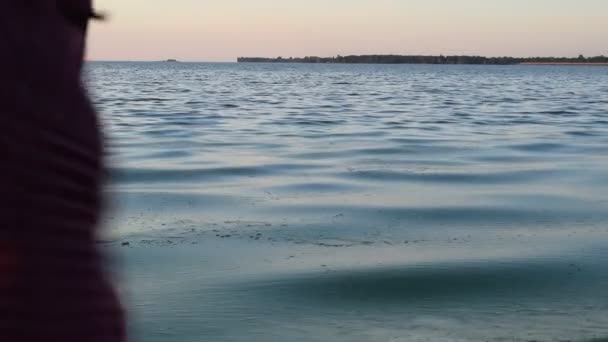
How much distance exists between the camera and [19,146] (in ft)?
1.94

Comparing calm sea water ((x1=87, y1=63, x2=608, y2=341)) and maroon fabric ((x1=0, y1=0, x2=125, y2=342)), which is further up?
maroon fabric ((x1=0, y1=0, x2=125, y2=342))

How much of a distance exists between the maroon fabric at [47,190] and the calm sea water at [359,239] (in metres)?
0.07

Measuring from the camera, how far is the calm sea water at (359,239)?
3.84 m

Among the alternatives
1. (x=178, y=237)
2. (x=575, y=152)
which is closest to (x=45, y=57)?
(x=178, y=237)

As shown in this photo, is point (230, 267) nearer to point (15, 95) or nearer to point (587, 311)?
point (587, 311)

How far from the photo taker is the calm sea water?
3842 millimetres

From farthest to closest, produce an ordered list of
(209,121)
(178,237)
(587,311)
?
(209,121), (178,237), (587,311)

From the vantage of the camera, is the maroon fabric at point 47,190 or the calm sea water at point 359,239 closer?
the maroon fabric at point 47,190

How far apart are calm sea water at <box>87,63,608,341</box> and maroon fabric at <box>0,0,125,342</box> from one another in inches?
2.7

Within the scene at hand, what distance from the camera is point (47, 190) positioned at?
2.01 ft

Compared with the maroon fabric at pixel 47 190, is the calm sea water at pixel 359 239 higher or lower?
lower

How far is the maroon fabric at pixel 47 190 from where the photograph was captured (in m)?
0.59

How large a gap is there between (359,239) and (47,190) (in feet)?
16.4

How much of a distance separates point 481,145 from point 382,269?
750cm
